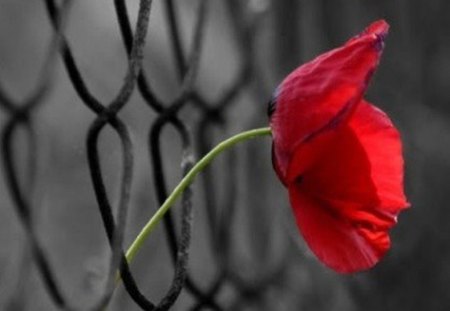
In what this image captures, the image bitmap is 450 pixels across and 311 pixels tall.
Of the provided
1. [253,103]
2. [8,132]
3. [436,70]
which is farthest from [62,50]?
[436,70]

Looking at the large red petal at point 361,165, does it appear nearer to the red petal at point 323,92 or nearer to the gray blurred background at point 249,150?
the red petal at point 323,92

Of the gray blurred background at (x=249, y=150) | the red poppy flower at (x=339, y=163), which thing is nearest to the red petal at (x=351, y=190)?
the red poppy flower at (x=339, y=163)

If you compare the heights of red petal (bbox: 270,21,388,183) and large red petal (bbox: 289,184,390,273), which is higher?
red petal (bbox: 270,21,388,183)

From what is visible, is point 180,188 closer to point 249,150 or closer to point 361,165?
point 361,165

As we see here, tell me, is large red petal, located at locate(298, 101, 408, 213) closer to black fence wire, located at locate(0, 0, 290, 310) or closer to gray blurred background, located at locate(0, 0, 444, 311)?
black fence wire, located at locate(0, 0, 290, 310)

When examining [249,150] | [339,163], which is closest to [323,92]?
[339,163]

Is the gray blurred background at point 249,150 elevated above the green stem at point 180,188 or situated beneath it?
situated beneath

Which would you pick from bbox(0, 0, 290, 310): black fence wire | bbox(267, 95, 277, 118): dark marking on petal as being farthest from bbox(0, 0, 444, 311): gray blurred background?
bbox(267, 95, 277, 118): dark marking on petal

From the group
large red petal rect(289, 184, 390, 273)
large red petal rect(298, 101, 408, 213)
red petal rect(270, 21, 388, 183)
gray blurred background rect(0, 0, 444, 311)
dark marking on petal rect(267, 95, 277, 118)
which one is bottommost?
gray blurred background rect(0, 0, 444, 311)

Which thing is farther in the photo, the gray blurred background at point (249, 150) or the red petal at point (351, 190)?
the gray blurred background at point (249, 150)
